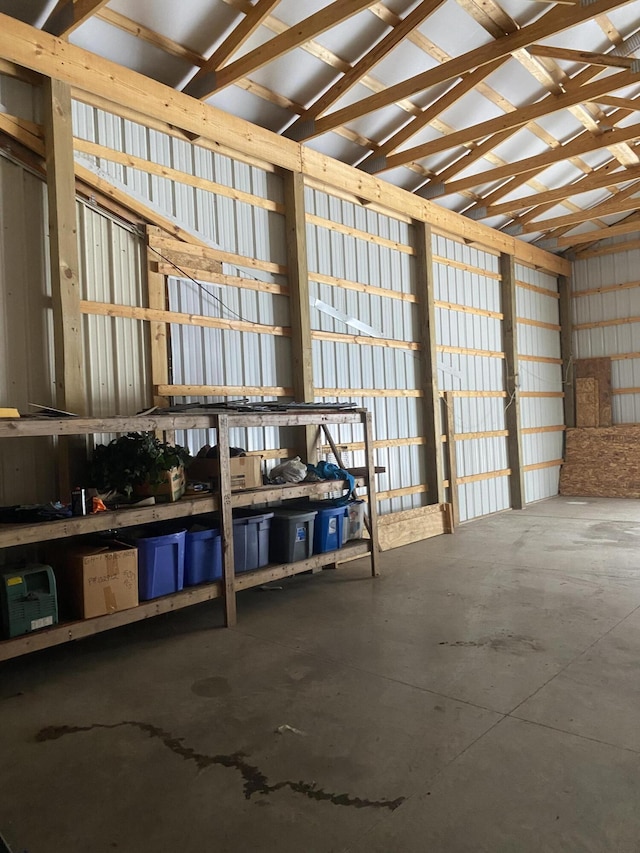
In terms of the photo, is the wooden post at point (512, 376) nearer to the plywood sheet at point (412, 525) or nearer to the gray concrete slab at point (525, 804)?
the plywood sheet at point (412, 525)

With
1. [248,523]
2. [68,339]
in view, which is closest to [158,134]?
[68,339]

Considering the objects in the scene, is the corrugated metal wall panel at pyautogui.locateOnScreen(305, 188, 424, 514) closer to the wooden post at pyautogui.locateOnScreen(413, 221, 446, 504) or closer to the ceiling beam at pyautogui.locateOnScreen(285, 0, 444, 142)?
the wooden post at pyautogui.locateOnScreen(413, 221, 446, 504)

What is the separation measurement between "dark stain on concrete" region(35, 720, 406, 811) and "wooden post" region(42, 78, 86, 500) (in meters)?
1.78

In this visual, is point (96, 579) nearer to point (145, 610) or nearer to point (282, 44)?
point (145, 610)

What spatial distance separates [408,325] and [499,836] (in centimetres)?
619

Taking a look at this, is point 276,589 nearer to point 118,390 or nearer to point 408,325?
point 118,390

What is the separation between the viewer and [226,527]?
174 inches

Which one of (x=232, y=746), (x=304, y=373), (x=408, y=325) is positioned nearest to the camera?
(x=232, y=746)

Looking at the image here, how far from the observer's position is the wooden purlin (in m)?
4.24

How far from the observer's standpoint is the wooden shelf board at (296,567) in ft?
15.2

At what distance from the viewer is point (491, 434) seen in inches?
362

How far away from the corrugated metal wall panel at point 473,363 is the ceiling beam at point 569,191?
0.67 metres

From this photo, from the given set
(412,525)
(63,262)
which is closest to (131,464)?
(63,262)

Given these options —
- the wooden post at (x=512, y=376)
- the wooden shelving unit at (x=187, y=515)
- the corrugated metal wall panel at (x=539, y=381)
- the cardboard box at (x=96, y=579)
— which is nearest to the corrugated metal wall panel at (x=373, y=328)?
the wooden shelving unit at (x=187, y=515)
